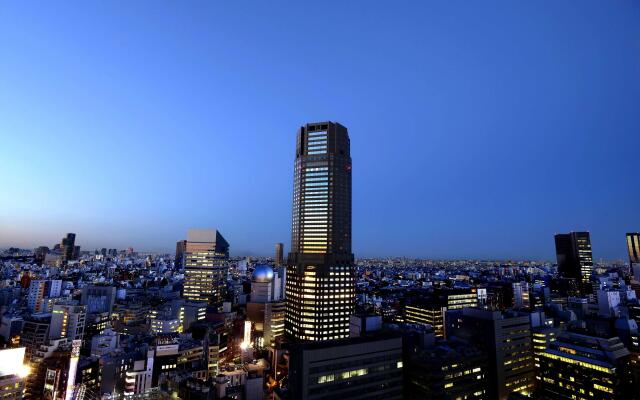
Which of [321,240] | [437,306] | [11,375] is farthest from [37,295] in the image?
[437,306]

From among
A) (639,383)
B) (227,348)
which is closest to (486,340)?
(639,383)

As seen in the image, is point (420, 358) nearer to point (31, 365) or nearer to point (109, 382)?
point (109, 382)

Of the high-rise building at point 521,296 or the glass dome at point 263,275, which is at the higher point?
the glass dome at point 263,275

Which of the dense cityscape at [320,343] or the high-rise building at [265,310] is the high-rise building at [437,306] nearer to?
the dense cityscape at [320,343]

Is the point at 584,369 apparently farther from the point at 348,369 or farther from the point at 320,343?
the point at 320,343

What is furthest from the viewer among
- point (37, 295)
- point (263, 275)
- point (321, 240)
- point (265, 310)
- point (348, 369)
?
point (37, 295)

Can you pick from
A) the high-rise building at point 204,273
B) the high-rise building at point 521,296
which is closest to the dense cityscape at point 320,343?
the high-rise building at point 521,296

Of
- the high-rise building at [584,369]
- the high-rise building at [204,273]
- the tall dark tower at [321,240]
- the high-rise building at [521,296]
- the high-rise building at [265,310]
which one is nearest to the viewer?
the high-rise building at [584,369]

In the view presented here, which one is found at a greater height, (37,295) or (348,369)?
(348,369)
